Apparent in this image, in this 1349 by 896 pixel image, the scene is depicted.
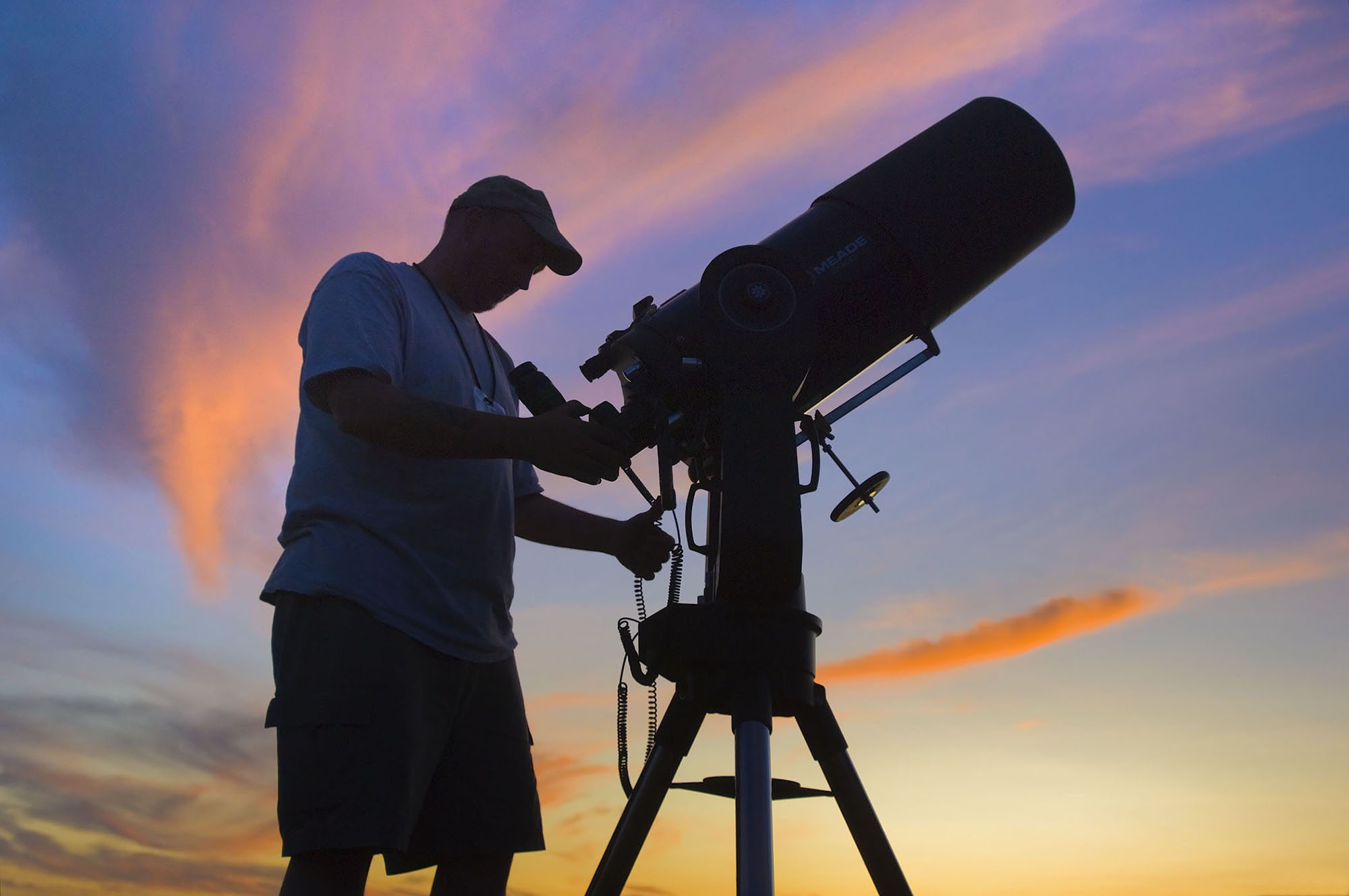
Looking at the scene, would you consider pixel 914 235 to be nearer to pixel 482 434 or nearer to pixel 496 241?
pixel 496 241

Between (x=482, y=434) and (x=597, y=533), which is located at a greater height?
(x=597, y=533)

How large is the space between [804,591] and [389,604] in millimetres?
980

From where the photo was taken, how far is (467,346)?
283 centimetres

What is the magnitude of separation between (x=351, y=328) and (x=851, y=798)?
154 centimetres

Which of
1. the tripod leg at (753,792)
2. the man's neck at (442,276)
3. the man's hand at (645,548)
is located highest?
the man's neck at (442,276)

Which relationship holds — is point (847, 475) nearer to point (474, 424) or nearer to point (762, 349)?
point (762, 349)

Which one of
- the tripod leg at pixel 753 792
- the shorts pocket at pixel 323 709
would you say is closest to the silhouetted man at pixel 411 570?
the shorts pocket at pixel 323 709

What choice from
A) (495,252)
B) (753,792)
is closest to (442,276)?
(495,252)

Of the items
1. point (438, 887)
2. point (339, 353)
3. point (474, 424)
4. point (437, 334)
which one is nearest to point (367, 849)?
point (438, 887)

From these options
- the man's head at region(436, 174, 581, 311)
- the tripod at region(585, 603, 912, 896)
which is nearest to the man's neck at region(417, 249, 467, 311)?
the man's head at region(436, 174, 581, 311)

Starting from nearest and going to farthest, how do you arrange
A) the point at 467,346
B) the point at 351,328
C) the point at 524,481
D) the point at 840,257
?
1. the point at 351,328
2. the point at 840,257
3. the point at 467,346
4. the point at 524,481

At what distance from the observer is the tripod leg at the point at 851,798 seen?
2061 mm

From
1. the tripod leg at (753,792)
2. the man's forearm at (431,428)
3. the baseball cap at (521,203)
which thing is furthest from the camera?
the baseball cap at (521,203)

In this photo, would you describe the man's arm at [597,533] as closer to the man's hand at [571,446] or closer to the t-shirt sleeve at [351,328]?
the man's hand at [571,446]
